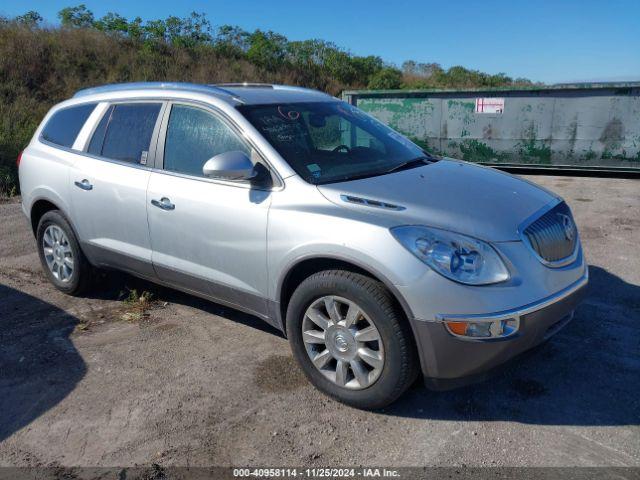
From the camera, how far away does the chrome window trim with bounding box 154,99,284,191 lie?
351 centimetres

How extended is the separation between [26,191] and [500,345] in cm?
446

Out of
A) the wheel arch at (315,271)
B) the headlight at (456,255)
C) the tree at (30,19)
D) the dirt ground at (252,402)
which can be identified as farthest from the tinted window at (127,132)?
the tree at (30,19)

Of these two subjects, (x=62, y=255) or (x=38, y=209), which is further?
(x=38, y=209)

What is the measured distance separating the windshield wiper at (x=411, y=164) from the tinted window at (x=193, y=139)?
1.04 metres

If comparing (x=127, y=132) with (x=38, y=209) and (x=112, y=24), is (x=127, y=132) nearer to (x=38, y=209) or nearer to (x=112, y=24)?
(x=38, y=209)

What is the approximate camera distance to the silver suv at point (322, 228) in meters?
2.88

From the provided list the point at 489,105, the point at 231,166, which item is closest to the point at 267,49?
the point at 489,105

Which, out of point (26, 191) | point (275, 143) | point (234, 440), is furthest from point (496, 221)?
point (26, 191)

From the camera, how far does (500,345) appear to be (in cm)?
284

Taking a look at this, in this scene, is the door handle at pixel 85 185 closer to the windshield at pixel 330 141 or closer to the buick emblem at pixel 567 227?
the windshield at pixel 330 141

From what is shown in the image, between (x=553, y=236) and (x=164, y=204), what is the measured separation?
2.54 meters

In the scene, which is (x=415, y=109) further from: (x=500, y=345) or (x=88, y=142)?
(x=500, y=345)

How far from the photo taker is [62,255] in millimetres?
5129

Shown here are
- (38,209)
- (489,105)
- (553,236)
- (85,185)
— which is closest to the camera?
(553,236)
